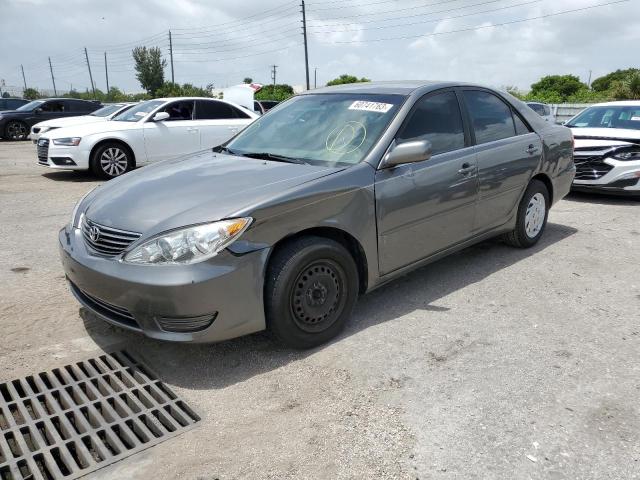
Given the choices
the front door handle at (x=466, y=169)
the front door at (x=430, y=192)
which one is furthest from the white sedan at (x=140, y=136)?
the front door handle at (x=466, y=169)

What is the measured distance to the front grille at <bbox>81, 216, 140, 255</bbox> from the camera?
304 cm

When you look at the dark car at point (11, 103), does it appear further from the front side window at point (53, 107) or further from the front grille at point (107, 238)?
the front grille at point (107, 238)

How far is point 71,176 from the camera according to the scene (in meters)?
10.4

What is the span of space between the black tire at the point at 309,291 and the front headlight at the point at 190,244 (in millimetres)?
345

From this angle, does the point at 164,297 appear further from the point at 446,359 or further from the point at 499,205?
the point at 499,205

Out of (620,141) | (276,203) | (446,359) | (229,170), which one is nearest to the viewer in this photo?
(276,203)

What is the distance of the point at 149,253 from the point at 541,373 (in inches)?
91.3

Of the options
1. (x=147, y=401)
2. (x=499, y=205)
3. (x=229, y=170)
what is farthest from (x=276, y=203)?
(x=499, y=205)

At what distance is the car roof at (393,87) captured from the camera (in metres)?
4.15

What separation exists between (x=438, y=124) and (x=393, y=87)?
0.46 meters

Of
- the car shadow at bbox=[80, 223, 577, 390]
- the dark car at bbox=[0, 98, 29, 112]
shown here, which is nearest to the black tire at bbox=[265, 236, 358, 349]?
the car shadow at bbox=[80, 223, 577, 390]

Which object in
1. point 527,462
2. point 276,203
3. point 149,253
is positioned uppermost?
point 276,203

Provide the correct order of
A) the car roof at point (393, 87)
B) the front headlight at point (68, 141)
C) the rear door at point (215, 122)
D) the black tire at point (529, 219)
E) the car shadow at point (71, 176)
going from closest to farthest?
the car roof at point (393, 87)
the black tire at point (529, 219)
the front headlight at point (68, 141)
the car shadow at point (71, 176)
the rear door at point (215, 122)

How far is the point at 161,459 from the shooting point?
8.04 ft
